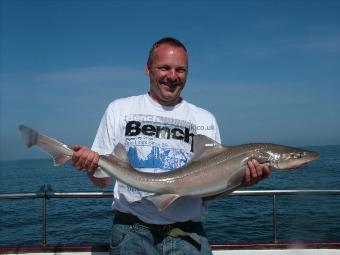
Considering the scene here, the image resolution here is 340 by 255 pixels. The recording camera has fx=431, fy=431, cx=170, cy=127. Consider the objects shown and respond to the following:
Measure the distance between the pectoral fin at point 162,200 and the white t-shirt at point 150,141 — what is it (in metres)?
0.13

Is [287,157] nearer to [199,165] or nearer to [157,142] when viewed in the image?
[199,165]

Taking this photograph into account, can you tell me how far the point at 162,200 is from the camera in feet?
12.6

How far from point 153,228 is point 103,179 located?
0.67 meters

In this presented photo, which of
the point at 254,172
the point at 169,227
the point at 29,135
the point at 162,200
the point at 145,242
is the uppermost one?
the point at 29,135

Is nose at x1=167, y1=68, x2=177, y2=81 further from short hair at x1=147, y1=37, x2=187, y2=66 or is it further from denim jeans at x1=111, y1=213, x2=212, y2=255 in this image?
denim jeans at x1=111, y1=213, x2=212, y2=255

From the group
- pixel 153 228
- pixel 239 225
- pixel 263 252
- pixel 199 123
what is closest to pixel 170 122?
pixel 199 123

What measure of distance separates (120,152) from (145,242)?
2.78ft

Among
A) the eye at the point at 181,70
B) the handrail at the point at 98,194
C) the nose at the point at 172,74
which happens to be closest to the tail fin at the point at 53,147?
the nose at the point at 172,74

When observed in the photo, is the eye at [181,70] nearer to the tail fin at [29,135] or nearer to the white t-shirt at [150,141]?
the white t-shirt at [150,141]

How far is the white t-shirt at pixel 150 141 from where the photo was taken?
401 cm

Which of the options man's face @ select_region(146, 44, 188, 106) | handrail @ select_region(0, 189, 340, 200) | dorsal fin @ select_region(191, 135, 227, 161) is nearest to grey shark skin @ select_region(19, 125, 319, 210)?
dorsal fin @ select_region(191, 135, 227, 161)

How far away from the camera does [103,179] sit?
163 inches

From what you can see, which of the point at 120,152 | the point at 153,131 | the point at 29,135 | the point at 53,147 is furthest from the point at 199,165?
the point at 29,135

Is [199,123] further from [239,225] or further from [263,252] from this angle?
[239,225]
